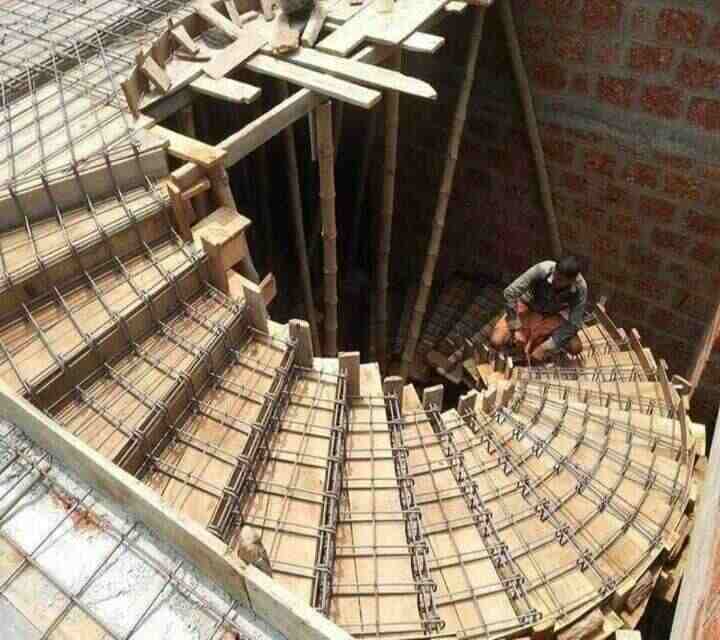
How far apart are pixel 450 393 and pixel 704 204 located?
5532mm

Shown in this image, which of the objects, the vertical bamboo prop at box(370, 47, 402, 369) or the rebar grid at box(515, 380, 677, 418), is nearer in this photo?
the rebar grid at box(515, 380, 677, 418)

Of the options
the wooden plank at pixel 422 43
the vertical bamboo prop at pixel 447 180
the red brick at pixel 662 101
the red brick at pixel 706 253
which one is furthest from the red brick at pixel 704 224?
the wooden plank at pixel 422 43

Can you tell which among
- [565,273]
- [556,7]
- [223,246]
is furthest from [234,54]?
[556,7]

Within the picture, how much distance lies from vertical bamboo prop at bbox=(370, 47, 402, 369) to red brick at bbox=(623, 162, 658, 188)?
4.18 meters

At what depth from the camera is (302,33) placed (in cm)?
920

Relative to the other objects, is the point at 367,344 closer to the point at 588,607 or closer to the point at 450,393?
the point at 450,393

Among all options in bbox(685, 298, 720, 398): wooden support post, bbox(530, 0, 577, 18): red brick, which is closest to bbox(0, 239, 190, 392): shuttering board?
bbox(530, 0, 577, 18): red brick

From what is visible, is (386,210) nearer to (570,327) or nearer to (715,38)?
(570,327)

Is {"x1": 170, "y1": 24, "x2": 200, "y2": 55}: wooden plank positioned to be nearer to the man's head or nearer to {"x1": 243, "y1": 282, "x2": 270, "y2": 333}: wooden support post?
{"x1": 243, "y1": 282, "x2": 270, "y2": 333}: wooden support post

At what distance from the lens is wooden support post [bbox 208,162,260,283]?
25.1ft

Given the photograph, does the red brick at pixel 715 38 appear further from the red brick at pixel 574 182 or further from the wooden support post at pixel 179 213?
the wooden support post at pixel 179 213

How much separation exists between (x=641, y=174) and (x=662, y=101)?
4.37 feet

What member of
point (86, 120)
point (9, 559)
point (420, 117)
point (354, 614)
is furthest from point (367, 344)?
point (9, 559)

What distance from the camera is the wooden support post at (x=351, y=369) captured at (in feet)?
24.3
